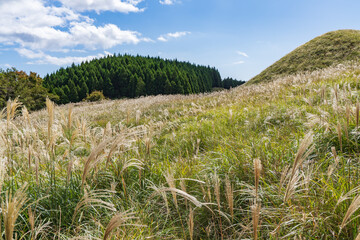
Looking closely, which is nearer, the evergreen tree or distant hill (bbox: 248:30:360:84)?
distant hill (bbox: 248:30:360:84)

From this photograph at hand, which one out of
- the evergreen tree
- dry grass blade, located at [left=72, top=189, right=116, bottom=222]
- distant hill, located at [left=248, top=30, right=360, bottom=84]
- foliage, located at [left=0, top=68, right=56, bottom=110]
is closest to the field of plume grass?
dry grass blade, located at [left=72, top=189, right=116, bottom=222]

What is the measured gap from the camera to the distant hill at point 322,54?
970 inches

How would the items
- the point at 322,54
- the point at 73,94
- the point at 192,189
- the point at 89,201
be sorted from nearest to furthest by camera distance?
the point at 89,201
the point at 192,189
the point at 322,54
the point at 73,94

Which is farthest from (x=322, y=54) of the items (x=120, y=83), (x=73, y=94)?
(x=120, y=83)

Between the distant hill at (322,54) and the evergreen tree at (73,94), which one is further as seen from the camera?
the evergreen tree at (73,94)

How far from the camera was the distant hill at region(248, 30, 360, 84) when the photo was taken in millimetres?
24644

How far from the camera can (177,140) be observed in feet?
17.2

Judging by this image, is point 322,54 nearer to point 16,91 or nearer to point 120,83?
point 16,91

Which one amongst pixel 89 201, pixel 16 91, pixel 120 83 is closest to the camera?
pixel 89 201

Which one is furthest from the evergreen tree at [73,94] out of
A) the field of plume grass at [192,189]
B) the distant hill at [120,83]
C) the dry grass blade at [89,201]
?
the dry grass blade at [89,201]

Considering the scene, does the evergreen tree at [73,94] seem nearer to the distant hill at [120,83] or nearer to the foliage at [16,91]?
the distant hill at [120,83]

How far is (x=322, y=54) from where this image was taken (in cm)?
2709

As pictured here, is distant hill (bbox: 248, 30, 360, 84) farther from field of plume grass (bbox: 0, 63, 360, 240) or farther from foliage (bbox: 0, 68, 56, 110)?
foliage (bbox: 0, 68, 56, 110)

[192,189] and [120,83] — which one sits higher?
[120,83]
